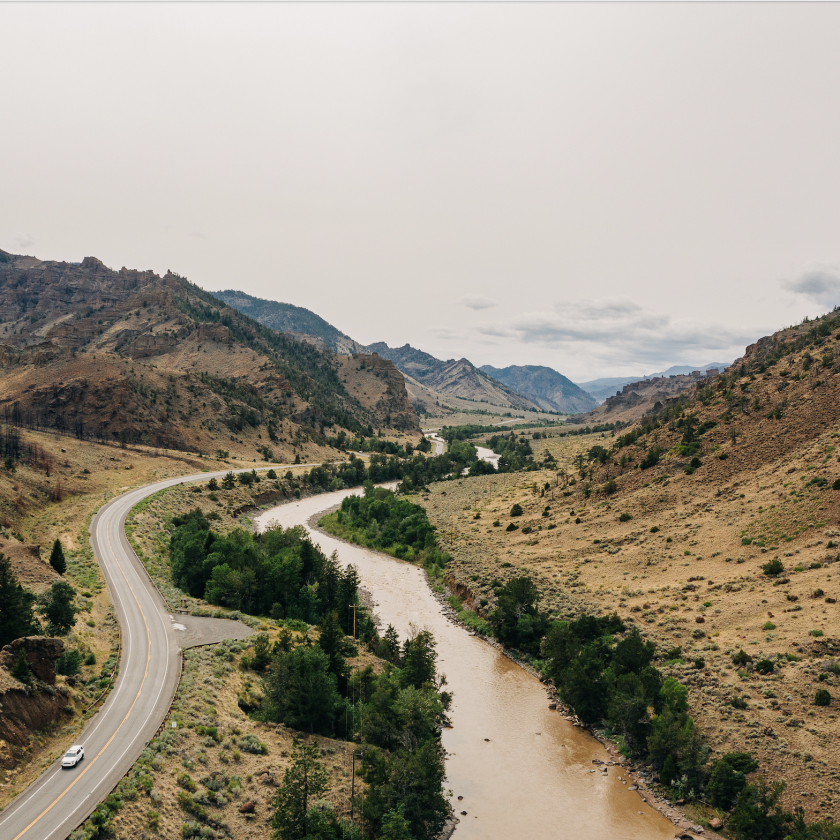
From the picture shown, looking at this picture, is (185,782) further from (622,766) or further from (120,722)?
(622,766)

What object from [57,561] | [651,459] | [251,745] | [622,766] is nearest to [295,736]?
[251,745]

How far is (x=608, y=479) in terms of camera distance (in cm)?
8044

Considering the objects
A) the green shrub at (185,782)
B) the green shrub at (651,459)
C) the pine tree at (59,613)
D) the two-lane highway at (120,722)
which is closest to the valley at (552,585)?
the green shrub at (651,459)

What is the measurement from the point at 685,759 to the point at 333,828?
19686 mm

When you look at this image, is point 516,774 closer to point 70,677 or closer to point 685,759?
point 685,759

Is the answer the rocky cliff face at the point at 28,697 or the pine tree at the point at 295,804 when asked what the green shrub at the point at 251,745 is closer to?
the pine tree at the point at 295,804

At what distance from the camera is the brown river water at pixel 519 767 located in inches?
1128

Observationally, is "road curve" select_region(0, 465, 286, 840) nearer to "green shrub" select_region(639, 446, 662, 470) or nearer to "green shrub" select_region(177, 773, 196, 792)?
"green shrub" select_region(177, 773, 196, 792)

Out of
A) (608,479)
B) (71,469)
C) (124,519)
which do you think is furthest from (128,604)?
(608,479)

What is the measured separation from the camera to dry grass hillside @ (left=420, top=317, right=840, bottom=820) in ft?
106

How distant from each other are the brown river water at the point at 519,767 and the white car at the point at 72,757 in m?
18.6

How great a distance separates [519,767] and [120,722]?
75.2 feet

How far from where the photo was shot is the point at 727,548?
53188 millimetres

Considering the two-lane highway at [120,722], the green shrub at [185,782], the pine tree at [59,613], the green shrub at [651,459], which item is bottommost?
the green shrub at [185,782]
